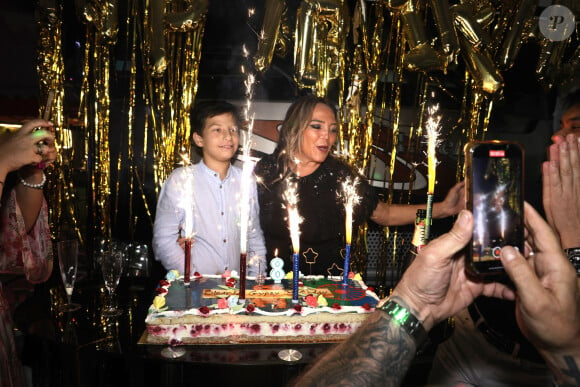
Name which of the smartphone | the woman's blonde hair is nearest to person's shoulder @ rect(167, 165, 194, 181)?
the woman's blonde hair

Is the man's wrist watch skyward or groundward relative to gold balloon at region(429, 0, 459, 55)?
groundward

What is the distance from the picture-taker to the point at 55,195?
4121mm

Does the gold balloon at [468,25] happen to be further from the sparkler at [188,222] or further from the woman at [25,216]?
the woman at [25,216]

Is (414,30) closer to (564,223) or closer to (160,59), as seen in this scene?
(160,59)

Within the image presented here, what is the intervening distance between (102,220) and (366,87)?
115 inches

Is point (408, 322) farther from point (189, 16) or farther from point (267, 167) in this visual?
point (189, 16)

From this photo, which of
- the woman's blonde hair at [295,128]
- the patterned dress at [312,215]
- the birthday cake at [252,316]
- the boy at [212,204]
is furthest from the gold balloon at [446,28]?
the birthday cake at [252,316]

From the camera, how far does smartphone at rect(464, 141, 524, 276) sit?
1.14 metres

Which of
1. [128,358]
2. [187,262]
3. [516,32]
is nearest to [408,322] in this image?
[128,358]

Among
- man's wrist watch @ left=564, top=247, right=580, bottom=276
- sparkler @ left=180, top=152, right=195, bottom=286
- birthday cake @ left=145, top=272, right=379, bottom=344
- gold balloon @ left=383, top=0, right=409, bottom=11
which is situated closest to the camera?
man's wrist watch @ left=564, top=247, right=580, bottom=276

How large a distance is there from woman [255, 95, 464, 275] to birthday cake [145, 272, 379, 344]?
0.90 metres

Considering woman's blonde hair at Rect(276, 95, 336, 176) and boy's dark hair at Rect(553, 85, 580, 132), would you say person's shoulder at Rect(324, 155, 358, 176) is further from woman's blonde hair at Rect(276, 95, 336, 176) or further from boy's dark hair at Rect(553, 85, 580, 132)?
boy's dark hair at Rect(553, 85, 580, 132)

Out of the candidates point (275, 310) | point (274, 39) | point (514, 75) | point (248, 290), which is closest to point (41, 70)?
point (274, 39)

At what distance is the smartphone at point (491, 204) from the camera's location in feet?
3.74
